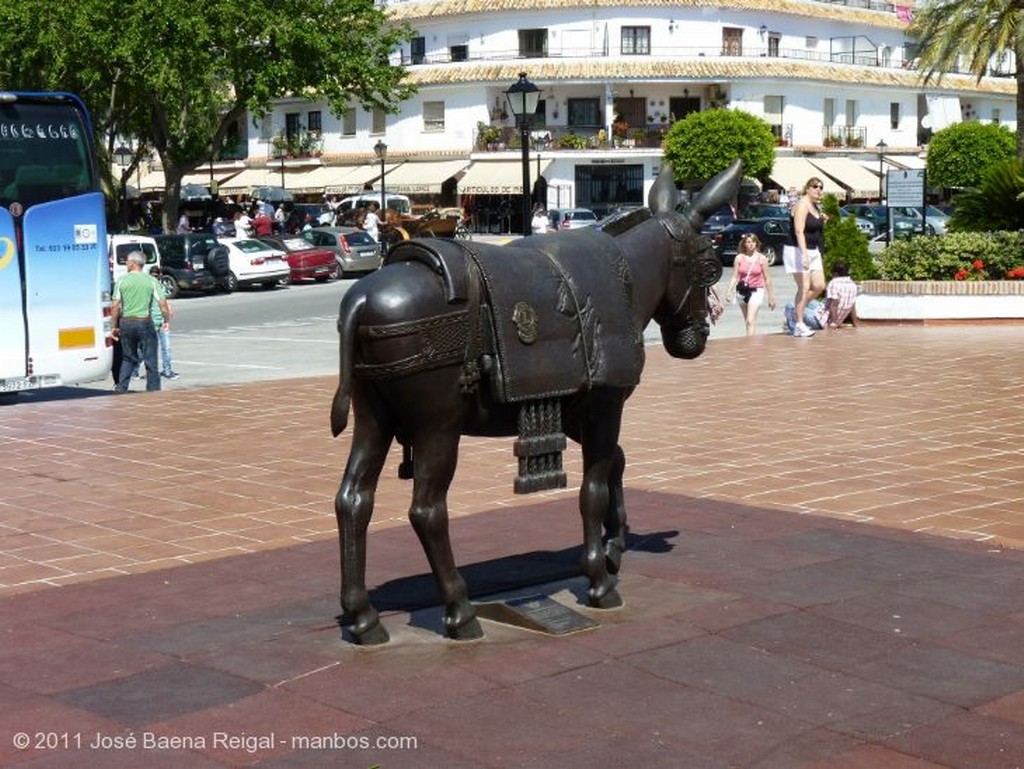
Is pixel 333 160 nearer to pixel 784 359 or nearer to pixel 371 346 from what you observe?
pixel 784 359

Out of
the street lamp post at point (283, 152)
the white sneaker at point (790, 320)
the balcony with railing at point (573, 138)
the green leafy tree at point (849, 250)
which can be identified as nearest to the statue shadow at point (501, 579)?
the white sneaker at point (790, 320)

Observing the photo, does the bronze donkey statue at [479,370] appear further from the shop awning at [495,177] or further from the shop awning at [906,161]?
the shop awning at [906,161]

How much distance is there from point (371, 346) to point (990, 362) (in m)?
12.0

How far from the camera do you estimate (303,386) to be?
1638 cm

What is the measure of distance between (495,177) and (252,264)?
2378cm

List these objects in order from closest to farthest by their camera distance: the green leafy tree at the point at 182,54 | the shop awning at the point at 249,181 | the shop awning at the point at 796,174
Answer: the green leafy tree at the point at 182,54 → the shop awning at the point at 796,174 → the shop awning at the point at 249,181

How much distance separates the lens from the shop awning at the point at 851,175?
63.4 m

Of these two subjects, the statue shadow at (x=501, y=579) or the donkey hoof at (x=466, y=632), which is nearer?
the donkey hoof at (x=466, y=632)

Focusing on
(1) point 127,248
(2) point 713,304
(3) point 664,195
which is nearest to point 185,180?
(1) point 127,248

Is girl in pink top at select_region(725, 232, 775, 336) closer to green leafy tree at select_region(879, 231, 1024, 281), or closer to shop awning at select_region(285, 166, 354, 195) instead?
green leafy tree at select_region(879, 231, 1024, 281)

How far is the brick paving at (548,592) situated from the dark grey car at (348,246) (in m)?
28.3

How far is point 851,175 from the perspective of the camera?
210ft

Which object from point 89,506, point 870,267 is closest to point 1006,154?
point 870,267

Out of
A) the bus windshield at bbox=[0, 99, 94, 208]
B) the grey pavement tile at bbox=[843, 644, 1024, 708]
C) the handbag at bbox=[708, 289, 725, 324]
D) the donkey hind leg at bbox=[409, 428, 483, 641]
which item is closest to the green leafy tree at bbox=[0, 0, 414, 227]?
the bus windshield at bbox=[0, 99, 94, 208]
